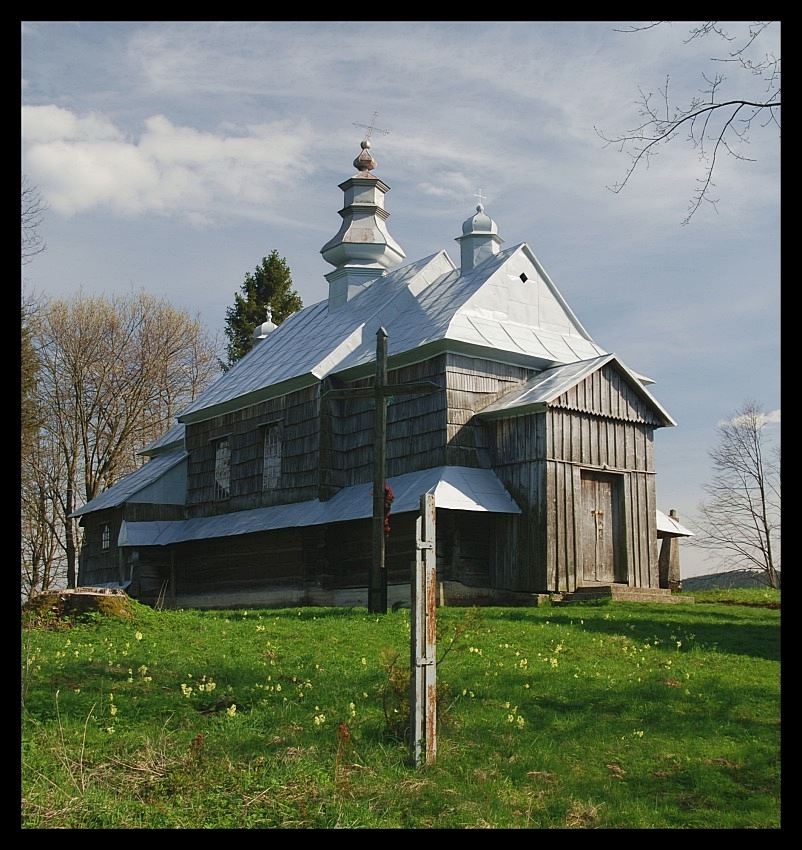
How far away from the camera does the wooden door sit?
67.8 ft

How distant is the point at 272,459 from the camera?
2652cm

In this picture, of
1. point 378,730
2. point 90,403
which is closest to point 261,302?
point 90,403

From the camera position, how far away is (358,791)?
287 inches

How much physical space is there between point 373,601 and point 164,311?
28191mm

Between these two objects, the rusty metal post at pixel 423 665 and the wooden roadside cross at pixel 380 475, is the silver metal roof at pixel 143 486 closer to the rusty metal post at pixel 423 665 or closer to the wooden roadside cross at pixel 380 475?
the wooden roadside cross at pixel 380 475

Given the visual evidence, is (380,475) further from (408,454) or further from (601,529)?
(601,529)

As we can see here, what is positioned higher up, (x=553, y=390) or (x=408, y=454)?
(x=553, y=390)

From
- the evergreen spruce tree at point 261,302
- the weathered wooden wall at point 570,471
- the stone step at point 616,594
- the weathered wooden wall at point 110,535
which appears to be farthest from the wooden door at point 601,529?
the evergreen spruce tree at point 261,302

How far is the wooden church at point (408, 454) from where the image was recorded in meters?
20.5

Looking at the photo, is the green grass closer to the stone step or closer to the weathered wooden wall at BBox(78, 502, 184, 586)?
the stone step

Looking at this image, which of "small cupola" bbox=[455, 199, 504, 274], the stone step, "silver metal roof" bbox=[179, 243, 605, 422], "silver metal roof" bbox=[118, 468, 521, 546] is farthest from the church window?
the stone step

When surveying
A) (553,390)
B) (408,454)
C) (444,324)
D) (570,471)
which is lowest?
(570,471)

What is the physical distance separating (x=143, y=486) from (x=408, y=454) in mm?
10521
